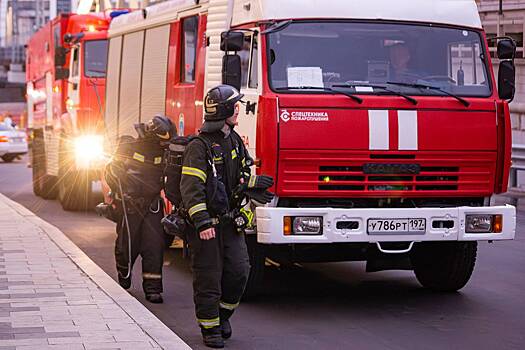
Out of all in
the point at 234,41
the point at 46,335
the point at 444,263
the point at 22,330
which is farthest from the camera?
the point at 444,263

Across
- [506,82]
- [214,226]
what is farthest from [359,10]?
[214,226]

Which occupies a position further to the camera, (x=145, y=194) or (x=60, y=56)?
(x=60, y=56)

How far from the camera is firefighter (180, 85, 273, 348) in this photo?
7668 mm

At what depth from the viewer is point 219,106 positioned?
307 inches

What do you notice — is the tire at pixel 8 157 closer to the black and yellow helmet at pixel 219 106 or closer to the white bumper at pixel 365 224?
the white bumper at pixel 365 224

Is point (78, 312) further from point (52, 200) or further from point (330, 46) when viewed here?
point (52, 200)

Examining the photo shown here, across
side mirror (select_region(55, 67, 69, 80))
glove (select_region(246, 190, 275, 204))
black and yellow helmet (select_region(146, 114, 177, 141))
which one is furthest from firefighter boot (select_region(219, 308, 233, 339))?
side mirror (select_region(55, 67, 69, 80))

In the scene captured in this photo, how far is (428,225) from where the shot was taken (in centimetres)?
926

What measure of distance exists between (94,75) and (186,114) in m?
7.64

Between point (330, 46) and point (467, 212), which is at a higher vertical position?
point (330, 46)

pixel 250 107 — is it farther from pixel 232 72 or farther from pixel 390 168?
pixel 390 168

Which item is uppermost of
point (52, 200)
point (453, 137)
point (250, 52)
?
point (250, 52)

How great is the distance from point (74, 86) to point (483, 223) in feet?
36.6

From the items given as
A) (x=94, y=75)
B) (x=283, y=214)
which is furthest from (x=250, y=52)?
(x=94, y=75)
